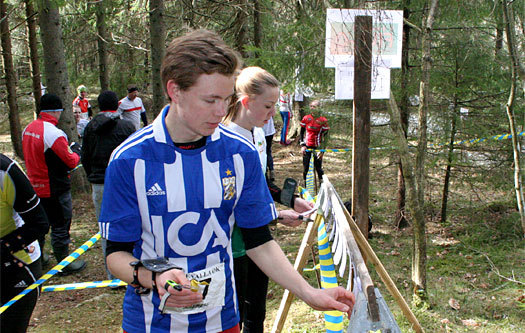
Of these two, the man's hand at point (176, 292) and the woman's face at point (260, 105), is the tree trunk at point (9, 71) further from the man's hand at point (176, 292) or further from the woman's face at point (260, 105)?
the man's hand at point (176, 292)

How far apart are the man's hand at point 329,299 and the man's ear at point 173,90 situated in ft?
3.07

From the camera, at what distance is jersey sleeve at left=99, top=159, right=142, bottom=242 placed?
171 centimetres

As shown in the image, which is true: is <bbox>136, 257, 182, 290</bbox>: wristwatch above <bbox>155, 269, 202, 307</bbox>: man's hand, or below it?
above

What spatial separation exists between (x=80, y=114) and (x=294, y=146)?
22.2ft

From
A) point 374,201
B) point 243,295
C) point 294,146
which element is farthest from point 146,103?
point 243,295

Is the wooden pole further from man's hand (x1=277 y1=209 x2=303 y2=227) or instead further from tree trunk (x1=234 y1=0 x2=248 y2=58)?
tree trunk (x1=234 y1=0 x2=248 y2=58)

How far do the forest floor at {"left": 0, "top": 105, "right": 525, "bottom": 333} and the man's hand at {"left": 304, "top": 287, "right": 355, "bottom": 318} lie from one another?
1551 mm

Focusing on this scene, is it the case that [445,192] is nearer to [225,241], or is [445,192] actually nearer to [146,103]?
[225,241]

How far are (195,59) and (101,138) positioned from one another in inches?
152

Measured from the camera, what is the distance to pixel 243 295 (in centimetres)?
315

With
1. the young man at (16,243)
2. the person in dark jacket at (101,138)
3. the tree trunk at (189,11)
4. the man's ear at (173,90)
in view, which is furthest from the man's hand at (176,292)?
the tree trunk at (189,11)

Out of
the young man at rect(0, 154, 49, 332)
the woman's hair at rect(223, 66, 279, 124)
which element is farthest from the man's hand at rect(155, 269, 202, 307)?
the woman's hair at rect(223, 66, 279, 124)

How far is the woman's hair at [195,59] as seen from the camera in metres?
1.68

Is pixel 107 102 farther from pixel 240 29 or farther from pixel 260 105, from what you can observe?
pixel 240 29
